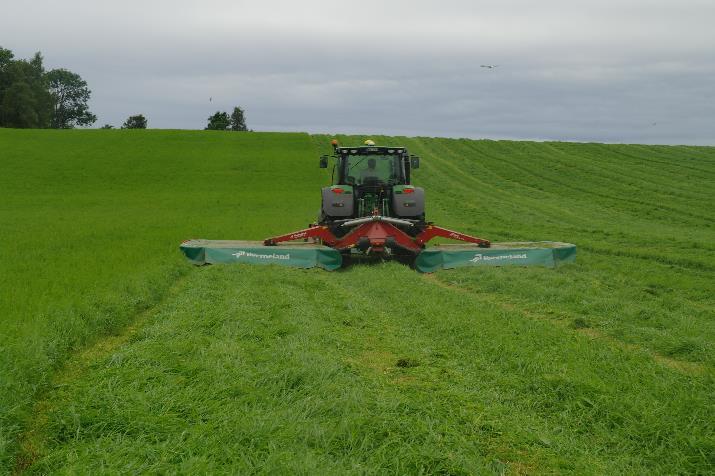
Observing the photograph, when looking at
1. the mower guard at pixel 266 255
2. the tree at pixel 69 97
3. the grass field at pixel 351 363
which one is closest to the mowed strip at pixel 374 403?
the grass field at pixel 351 363

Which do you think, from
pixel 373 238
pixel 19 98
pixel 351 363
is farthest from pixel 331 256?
pixel 19 98

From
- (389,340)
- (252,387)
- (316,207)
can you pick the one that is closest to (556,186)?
(316,207)

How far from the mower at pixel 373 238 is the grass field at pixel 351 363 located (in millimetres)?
425

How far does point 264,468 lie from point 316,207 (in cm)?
2244

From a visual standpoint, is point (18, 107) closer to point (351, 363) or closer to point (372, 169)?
point (372, 169)

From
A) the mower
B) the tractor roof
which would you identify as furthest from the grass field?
the tractor roof

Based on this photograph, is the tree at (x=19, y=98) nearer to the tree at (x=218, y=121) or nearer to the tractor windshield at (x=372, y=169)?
the tree at (x=218, y=121)

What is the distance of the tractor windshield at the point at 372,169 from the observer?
42.7 ft

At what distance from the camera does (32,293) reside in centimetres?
739

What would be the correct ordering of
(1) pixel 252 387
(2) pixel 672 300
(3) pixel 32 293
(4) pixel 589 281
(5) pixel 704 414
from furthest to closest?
1. (4) pixel 589 281
2. (2) pixel 672 300
3. (3) pixel 32 293
4. (1) pixel 252 387
5. (5) pixel 704 414

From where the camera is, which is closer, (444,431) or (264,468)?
(264,468)

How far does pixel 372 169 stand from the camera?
13.1 metres

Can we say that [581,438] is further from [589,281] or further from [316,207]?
[316,207]

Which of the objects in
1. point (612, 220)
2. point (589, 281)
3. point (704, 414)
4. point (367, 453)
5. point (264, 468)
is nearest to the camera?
point (264, 468)
